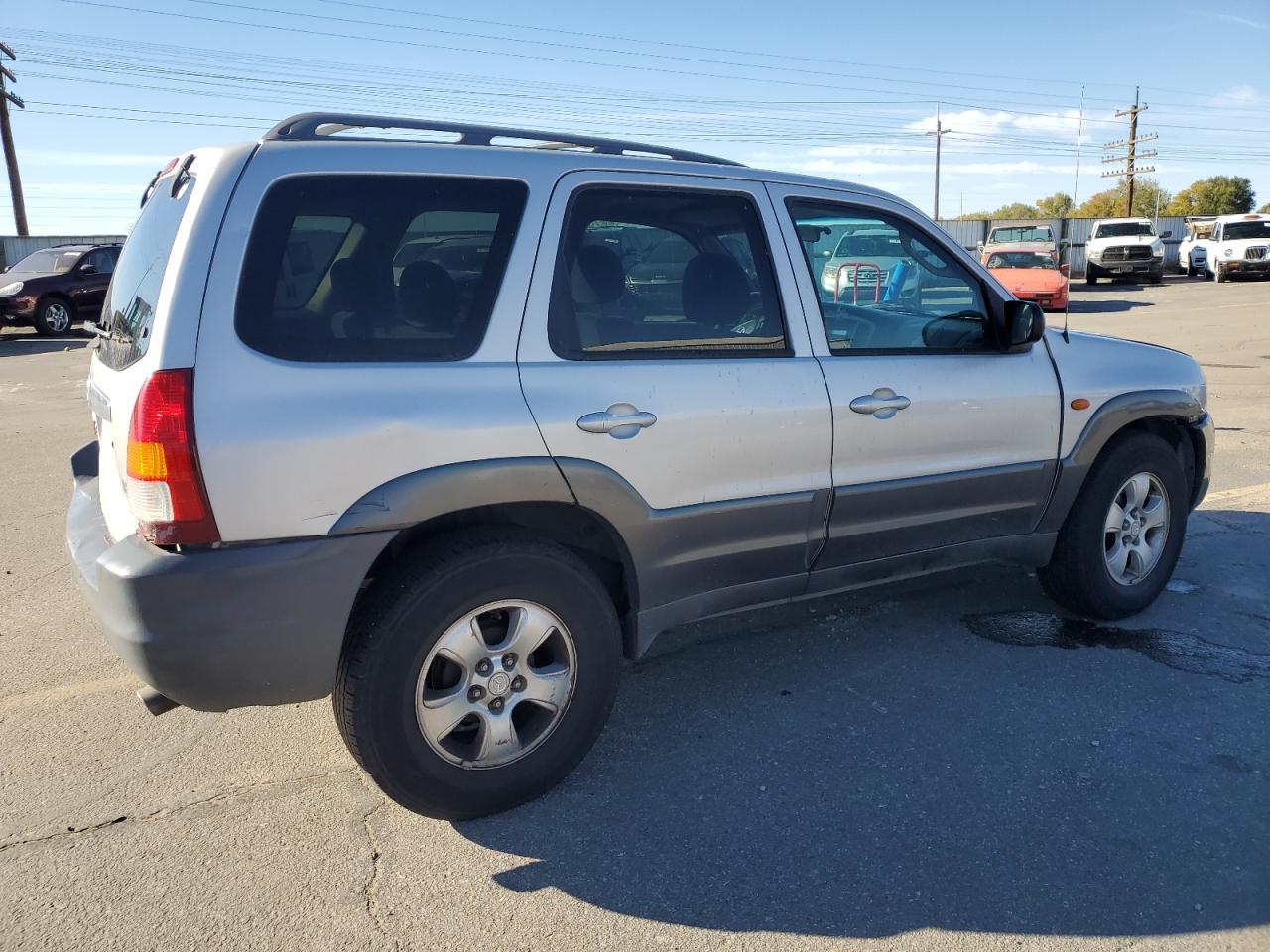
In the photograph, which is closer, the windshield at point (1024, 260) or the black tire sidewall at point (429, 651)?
the black tire sidewall at point (429, 651)

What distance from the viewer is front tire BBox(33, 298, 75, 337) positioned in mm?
17703

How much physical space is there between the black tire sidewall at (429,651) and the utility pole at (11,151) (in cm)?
3392

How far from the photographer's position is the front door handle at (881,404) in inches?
135

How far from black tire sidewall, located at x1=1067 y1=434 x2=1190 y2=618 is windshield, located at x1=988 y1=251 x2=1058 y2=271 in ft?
56.9

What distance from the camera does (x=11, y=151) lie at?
31359 millimetres

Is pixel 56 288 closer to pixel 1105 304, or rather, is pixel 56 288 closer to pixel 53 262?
pixel 53 262

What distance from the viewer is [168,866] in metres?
2.69

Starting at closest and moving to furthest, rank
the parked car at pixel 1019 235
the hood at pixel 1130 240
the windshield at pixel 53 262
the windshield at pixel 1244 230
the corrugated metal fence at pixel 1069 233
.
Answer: the windshield at pixel 53 262, the parked car at pixel 1019 235, the hood at pixel 1130 240, the windshield at pixel 1244 230, the corrugated metal fence at pixel 1069 233

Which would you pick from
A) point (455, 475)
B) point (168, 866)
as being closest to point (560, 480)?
point (455, 475)

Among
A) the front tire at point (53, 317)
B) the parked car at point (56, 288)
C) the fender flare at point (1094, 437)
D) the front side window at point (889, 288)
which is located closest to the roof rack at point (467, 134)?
the front side window at point (889, 288)

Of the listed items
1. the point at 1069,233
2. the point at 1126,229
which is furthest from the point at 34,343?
the point at 1069,233

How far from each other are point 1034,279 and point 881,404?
55.6 ft

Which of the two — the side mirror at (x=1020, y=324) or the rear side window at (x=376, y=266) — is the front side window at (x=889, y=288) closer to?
the side mirror at (x=1020, y=324)

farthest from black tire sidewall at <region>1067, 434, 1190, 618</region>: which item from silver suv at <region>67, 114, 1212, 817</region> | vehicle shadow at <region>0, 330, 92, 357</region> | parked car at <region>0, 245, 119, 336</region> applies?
parked car at <region>0, 245, 119, 336</region>
